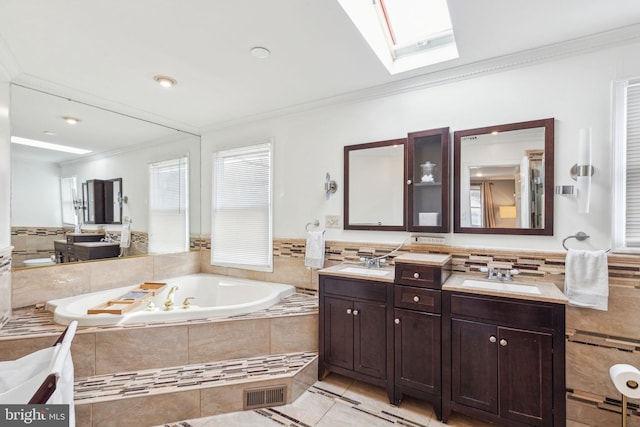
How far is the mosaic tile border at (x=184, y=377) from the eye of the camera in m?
1.81

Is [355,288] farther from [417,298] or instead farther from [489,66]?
[489,66]

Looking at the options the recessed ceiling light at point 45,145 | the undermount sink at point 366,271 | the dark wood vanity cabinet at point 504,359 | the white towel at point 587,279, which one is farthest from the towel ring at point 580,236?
the recessed ceiling light at point 45,145

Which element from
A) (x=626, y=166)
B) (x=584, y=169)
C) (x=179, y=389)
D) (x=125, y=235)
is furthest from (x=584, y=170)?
(x=125, y=235)

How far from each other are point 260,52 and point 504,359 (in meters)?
2.48

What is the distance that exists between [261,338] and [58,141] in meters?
2.66

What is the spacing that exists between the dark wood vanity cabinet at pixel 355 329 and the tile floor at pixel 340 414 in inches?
5.7

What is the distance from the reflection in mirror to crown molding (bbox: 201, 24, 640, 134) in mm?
455

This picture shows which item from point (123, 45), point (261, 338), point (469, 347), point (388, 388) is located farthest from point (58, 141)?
point (469, 347)

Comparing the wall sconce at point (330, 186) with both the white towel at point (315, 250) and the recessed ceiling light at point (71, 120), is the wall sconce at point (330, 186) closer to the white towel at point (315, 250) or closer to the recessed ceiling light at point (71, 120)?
the white towel at point (315, 250)

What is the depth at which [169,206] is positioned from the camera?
3.62m

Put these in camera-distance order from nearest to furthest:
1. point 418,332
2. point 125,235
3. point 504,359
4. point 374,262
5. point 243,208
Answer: point 504,359 < point 418,332 < point 374,262 < point 125,235 < point 243,208

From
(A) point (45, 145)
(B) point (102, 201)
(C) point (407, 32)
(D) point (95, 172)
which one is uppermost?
(C) point (407, 32)

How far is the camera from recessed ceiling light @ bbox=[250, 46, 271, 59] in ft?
6.42

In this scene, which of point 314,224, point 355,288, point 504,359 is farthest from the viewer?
point 314,224
